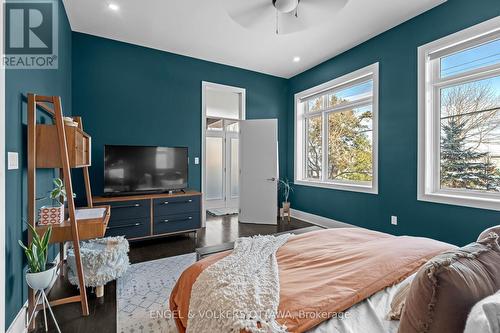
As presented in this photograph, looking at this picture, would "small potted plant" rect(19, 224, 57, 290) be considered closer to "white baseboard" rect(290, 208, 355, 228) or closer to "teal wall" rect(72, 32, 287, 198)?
"teal wall" rect(72, 32, 287, 198)

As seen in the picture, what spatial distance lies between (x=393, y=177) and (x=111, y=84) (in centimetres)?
435

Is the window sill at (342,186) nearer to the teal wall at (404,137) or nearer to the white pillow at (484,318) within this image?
the teal wall at (404,137)

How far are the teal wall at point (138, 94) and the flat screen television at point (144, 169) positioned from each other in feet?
1.42

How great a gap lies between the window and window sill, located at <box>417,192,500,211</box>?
2.43 feet

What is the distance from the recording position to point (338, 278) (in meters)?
1.13

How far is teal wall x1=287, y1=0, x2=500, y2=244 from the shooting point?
2680 millimetres

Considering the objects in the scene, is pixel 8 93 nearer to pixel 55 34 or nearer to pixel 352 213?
pixel 55 34

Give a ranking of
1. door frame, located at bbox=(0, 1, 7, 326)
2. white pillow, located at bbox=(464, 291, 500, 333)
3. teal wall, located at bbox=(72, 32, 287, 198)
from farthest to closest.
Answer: teal wall, located at bbox=(72, 32, 287, 198), door frame, located at bbox=(0, 1, 7, 326), white pillow, located at bbox=(464, 291, 500, 333)

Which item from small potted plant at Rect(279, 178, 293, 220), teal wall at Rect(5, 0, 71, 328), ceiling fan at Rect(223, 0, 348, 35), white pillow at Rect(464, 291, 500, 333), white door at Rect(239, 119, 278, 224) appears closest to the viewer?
white pillow at Rect(464, 291, 500, 333)

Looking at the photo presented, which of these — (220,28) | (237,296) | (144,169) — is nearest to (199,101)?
(220,28)

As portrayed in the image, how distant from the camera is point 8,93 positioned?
5.12ft

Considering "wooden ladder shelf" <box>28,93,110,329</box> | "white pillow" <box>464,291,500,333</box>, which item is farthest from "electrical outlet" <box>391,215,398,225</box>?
"wooden ladder shelf" <box>28,93,110,329</box>

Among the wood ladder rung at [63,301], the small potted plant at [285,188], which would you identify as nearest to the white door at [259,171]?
the small potted plant at [285,188]

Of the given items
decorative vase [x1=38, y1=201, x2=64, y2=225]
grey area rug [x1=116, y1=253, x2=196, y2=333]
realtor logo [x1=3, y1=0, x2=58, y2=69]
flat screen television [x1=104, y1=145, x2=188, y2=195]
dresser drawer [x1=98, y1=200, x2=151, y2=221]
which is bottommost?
grey area rug [x1=116, y1=253, x2=196, y2=333]
